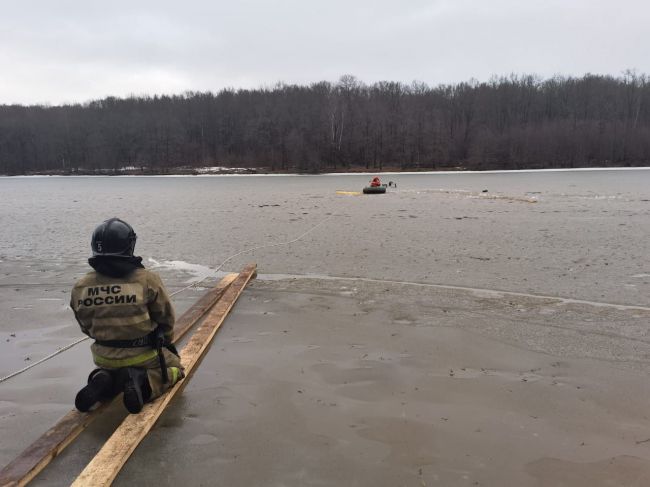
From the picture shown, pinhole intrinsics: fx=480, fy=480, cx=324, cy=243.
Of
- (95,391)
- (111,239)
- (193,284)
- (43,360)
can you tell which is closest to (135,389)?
(95,391)

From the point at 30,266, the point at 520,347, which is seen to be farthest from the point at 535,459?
the point at 30,266

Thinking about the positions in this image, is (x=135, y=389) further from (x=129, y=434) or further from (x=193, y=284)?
(x=193, y=284)

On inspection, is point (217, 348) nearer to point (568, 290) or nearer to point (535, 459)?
→ point (535, 459)

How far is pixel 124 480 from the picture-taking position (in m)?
3.03

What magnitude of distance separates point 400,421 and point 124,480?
199cm

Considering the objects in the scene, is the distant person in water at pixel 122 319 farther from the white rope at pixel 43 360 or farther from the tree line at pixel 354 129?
the tree line at pixel 354 129

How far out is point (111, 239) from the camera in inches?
141

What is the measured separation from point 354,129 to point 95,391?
363 feet

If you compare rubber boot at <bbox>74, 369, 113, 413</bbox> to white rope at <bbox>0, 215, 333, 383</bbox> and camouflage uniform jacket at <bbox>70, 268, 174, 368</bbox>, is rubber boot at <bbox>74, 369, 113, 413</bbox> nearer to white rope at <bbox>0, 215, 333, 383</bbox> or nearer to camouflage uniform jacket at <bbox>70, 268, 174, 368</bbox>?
camouflage uniform jacket at <bbox>70, 268, 174, 368</bbox>

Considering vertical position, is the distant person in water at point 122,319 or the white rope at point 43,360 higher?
the distant person in water at point 122,319

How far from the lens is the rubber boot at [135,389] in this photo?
11.9 feet

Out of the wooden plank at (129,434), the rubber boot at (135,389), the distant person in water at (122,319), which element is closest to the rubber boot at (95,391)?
the distant person in water at (122,319)

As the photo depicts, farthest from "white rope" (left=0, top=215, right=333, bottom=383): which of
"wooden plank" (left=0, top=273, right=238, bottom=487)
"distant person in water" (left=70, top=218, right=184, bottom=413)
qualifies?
"distant person in water" (left=70, top=218, right=184, bottom=413)

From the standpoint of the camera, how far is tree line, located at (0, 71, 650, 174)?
103 metres
